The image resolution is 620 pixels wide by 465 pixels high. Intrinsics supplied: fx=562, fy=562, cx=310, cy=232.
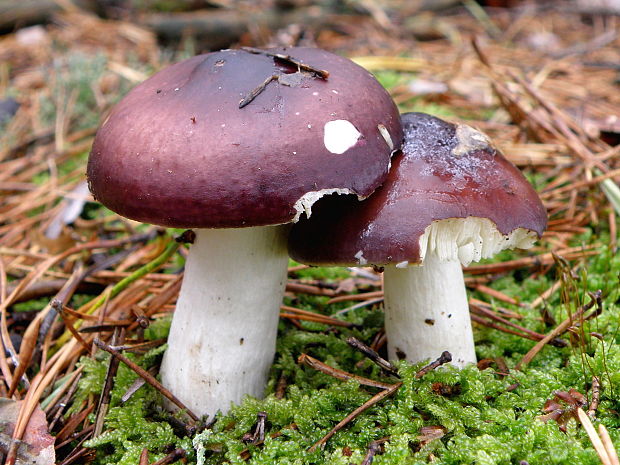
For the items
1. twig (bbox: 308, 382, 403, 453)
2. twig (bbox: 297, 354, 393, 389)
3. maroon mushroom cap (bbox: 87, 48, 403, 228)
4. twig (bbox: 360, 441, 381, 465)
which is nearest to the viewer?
maroon mushroom cap (bbox: 87, 48, 403, 228)

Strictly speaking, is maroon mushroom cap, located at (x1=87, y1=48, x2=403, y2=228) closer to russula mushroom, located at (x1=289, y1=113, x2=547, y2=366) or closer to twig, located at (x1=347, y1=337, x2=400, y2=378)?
russula mushroom, located at (x1=289, y1=113, x2=547, y2=366)

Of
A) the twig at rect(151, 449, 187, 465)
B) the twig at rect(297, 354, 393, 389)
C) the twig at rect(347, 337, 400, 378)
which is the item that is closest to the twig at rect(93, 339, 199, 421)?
the twig at rect(151, 449, 187, 465)

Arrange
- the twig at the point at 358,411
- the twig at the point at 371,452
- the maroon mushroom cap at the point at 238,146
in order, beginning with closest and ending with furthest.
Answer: the maroon mushroom cap at the point at 238,146 < the twig at the point at 371,452 < the twig at the point at 358,411

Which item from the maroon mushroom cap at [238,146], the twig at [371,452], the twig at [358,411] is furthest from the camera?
the twig at [358,411]

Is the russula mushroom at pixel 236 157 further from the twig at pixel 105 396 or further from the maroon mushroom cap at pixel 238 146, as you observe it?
the twig at pixel 105 396

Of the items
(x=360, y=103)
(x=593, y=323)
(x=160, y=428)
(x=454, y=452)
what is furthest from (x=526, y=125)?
(x=160, y=428)

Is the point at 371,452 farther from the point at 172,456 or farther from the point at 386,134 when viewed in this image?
the point at 386,134

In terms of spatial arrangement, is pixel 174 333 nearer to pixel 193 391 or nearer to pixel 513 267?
pixel 193 391

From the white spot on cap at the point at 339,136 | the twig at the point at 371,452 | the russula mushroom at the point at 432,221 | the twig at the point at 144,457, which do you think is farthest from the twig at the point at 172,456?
the white spot on cap at the point at 339,136
